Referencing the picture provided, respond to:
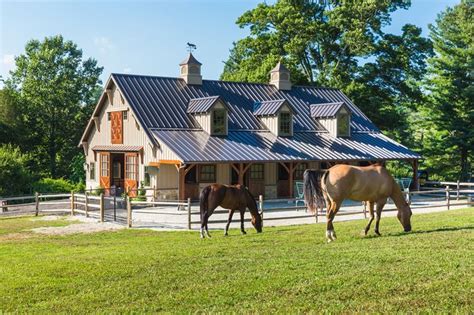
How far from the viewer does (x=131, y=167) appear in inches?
1106

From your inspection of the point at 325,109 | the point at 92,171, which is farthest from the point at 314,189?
the point at 92,171

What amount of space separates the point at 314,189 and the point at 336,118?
1871cm

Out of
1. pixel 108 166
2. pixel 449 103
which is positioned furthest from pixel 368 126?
pixel 108 166

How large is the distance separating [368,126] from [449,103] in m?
6.57

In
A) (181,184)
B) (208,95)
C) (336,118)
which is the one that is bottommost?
(181,184)

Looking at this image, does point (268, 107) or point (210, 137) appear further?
point (268, 107)

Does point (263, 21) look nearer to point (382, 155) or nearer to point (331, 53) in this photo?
point (331, 53)

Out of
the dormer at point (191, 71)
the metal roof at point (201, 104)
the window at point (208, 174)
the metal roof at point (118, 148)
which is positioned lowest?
the window at point (208, 174)

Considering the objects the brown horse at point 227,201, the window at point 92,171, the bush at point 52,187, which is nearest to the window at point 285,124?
the window at point 92,171

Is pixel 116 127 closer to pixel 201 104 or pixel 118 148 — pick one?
pixel 118 148

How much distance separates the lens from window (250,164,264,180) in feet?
91.1

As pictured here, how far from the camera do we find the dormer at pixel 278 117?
2964 cm

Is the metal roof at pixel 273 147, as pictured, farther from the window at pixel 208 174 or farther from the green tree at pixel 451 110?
the green tree at pixel 451 110

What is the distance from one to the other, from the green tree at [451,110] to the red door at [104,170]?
20.4 metres
